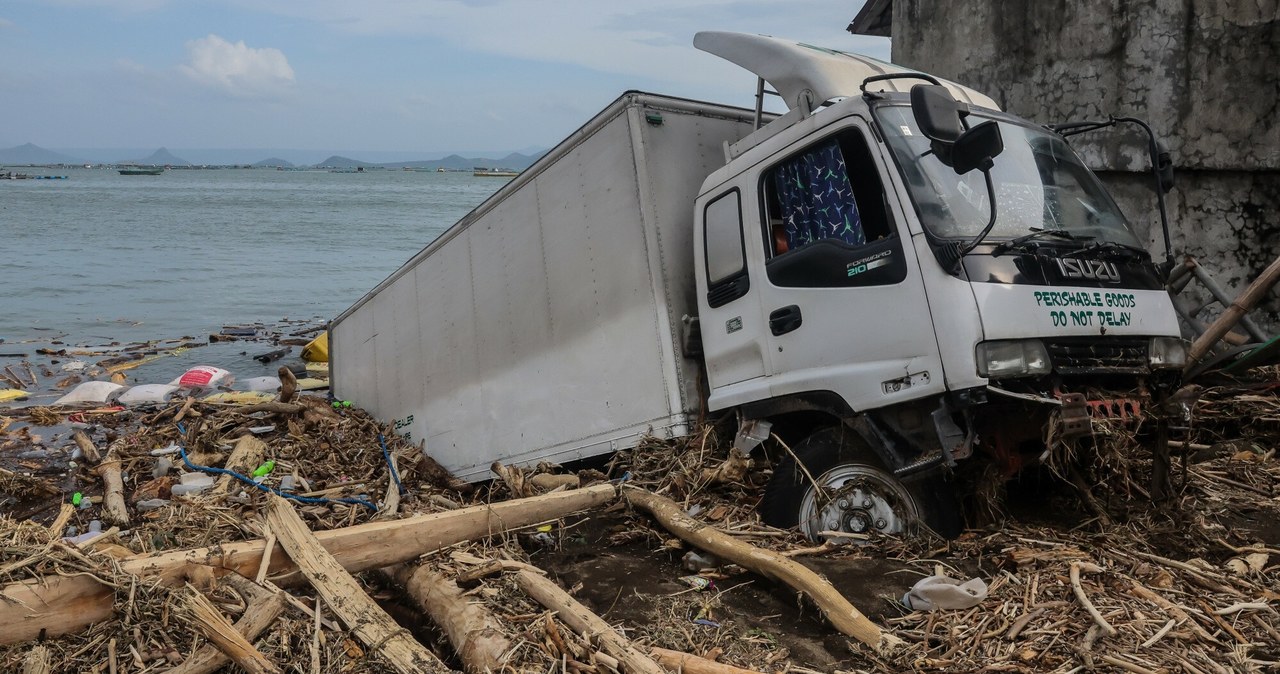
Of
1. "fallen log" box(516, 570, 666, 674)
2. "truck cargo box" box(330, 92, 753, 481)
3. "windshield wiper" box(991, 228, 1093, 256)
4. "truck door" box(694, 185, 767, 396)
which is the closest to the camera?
"fallen log" box(516, 570, 666, 674)

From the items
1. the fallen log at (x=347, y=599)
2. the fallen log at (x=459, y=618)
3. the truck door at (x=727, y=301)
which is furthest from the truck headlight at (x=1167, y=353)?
the fallen log at (x=347, y=599)

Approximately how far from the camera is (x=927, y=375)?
425 centimetres

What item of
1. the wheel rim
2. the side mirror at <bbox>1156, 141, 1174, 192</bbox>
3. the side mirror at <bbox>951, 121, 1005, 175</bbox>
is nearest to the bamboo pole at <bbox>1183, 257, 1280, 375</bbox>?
the side mirror at <bbox>1156, 141, 1174, 192</bbox>

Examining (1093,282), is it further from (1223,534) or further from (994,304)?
(1223,534)

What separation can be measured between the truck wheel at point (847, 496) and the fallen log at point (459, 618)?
74.2 inches

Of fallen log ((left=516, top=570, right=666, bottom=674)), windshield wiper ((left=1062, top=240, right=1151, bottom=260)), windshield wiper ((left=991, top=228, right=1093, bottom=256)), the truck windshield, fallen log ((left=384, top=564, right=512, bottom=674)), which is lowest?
fallen log ((left=384, top=564, right=512, bottom=674))

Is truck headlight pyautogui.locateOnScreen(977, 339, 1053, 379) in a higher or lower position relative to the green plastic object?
higher

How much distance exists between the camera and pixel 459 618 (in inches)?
156

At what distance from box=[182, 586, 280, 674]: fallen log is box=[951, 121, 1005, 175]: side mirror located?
12.3 feet

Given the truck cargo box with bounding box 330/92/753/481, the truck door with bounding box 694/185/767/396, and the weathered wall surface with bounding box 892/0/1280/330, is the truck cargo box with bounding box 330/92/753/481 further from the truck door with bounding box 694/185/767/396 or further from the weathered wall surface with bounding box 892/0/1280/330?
the weathered wall surface with bounding box 892/0/1280/330

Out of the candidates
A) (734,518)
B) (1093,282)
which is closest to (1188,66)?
(1093,282)

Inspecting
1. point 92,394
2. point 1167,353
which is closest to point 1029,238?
point 1167,353

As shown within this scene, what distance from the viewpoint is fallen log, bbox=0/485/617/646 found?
11.8 feet

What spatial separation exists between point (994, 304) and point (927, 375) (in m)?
0.47
